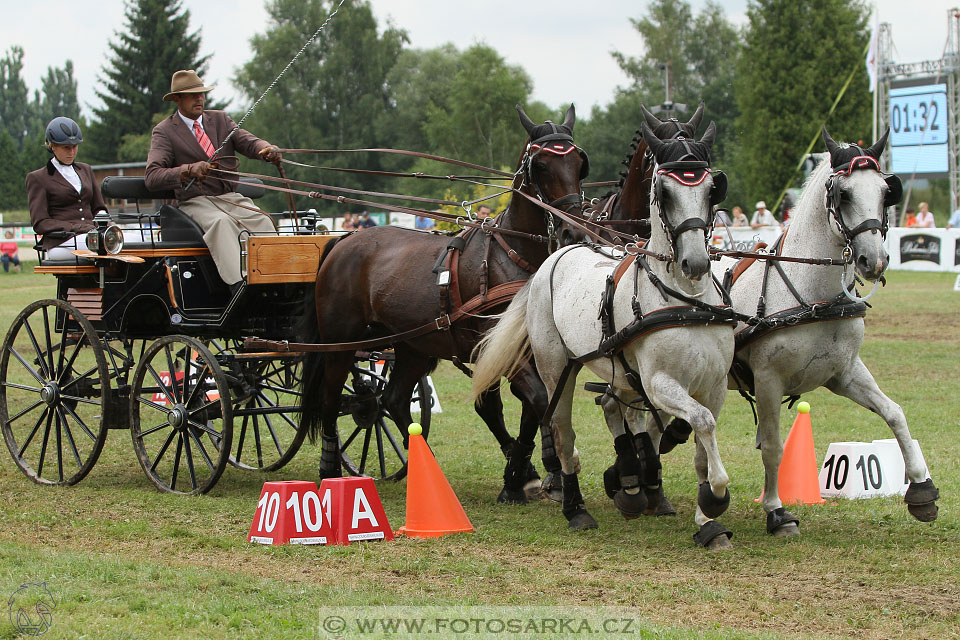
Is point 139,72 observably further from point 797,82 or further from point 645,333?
point 645,333

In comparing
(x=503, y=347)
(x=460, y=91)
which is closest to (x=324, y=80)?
(x=460, y=91)

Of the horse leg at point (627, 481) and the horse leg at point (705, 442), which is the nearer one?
the horse leg at point (705, 442)

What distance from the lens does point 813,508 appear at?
258 inches

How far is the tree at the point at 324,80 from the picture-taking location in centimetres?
5969

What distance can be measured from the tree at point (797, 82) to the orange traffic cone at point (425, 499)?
41.3 meters

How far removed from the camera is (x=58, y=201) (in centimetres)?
824

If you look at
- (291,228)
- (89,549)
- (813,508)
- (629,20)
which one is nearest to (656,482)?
(813,508)

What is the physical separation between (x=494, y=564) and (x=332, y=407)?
2.67 metres

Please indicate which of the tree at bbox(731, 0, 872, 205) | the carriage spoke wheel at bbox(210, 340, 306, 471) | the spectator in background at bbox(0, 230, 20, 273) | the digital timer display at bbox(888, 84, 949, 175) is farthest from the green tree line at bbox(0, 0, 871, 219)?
the carriage spoke wheel at bbox(210, 340, 306, 471)

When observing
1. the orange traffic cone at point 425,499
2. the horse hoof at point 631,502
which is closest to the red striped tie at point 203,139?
the orange traffic cone at point 425,499

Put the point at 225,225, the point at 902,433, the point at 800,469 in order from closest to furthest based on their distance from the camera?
the point at 902,433
the point at 800,469
the point at 225,225

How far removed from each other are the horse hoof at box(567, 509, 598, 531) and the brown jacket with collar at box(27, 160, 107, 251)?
4.28m

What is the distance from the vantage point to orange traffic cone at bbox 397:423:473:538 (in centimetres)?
600

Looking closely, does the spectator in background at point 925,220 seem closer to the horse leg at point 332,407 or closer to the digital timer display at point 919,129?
the digital timer display at point 919,129
